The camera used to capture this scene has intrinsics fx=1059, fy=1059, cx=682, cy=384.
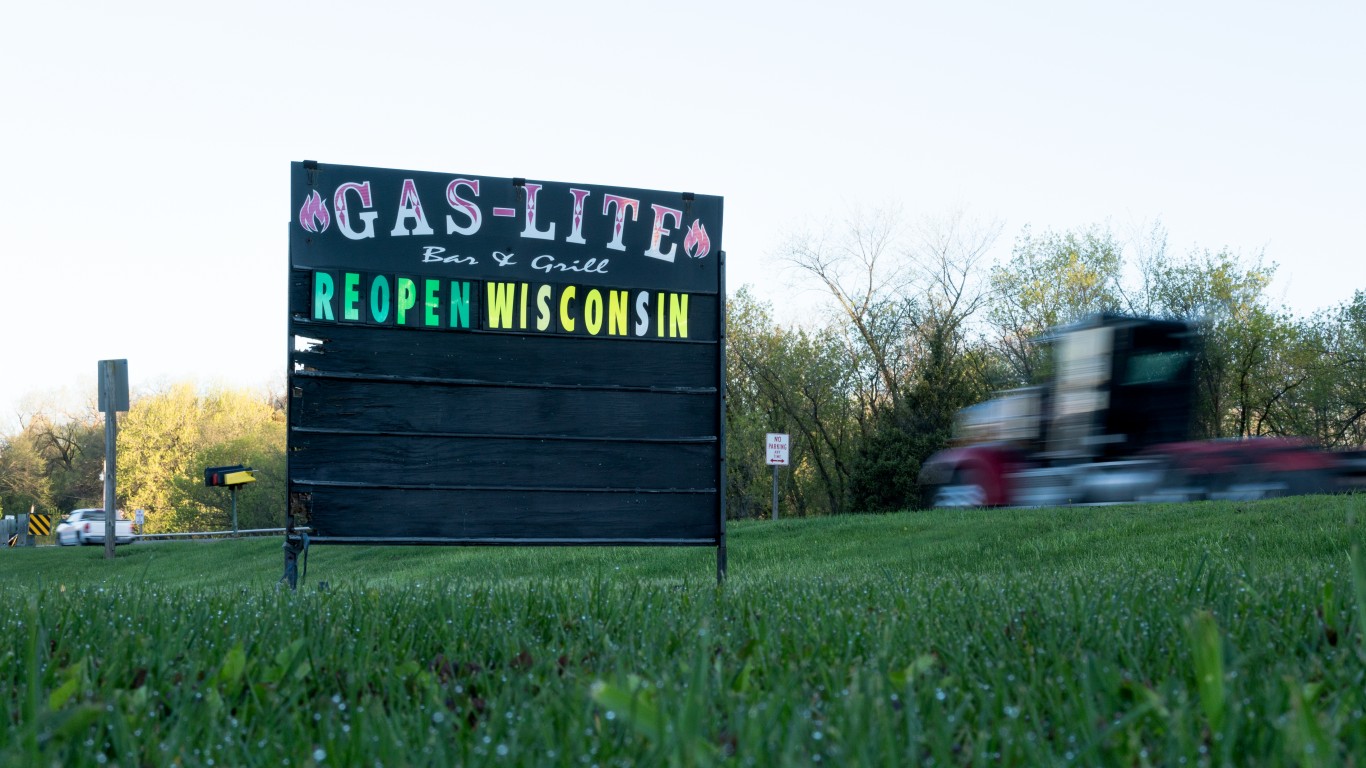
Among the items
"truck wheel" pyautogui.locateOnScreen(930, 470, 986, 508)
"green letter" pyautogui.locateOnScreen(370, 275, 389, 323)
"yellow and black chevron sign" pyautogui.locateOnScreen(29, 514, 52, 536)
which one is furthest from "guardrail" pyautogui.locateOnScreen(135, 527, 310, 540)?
"green letter" pyautogui.locateOnScreen(370, 275, 389, 323)

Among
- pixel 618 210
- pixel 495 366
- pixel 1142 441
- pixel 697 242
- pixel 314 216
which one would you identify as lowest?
pixel 1142 441

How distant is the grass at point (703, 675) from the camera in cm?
186

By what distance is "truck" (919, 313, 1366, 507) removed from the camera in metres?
15.4

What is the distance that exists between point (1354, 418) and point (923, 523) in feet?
104

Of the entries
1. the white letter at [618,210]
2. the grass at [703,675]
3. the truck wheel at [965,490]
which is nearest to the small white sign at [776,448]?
the truck wheel at [965,490]

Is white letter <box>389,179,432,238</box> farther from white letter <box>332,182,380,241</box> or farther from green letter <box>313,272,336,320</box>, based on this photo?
green letter <box>313,272,336,320</box>

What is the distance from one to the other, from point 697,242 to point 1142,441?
33.0ft

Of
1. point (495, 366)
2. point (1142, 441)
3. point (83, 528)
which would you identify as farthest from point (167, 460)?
point (495, 366)

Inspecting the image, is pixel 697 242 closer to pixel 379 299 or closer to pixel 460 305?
pixel 460 305

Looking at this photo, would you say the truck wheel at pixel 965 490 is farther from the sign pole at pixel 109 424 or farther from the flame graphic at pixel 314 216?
the sign pole at pixel 109 424

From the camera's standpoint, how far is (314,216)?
773 centimetres

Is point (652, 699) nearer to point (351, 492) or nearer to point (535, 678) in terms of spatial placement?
point (535, 678)

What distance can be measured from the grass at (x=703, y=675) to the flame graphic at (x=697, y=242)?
3.89 metres

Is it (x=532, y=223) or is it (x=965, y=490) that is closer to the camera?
(x=532, y=223)
